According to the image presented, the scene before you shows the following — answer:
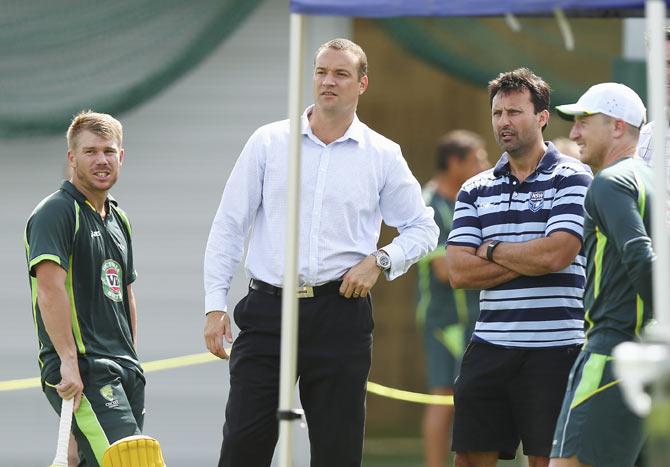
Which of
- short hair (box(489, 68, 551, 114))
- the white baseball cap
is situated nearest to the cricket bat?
short hair (box(489, 68, 551, 114))

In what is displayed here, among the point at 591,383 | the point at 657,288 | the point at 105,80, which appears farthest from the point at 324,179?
the point at 105,80

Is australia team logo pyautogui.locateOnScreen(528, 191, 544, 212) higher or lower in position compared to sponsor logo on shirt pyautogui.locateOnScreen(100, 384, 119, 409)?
higher

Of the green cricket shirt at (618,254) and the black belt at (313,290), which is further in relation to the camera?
the black belt at (313,290)

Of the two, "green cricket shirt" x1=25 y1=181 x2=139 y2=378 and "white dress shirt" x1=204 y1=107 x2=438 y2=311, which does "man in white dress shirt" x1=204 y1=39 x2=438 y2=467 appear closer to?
"white dress shirt" x1=204 y1=107 x2=438 y2=311

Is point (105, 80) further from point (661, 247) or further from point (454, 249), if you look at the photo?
point (661, 247)

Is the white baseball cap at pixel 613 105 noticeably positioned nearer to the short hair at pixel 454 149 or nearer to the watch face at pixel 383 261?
the watch face at pixel 383 261

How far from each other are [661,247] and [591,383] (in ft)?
3.15

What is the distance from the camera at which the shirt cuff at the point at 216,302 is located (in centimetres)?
518

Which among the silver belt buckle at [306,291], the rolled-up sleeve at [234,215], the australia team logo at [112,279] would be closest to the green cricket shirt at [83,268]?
the australia team logo at [112,279]

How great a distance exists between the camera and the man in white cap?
14.7ft

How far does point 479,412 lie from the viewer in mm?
5246

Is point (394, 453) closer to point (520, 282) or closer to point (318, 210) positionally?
point (520, 282)

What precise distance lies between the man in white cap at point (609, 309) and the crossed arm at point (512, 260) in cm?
31

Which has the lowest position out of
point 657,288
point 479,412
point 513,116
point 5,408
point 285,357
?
point 5,408
